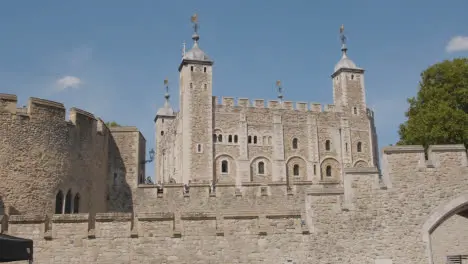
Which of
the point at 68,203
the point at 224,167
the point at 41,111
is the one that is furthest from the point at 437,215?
the point at 224,167

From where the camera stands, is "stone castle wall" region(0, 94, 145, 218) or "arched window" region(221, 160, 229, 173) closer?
"stone castle wall" region(0, 94, 145, 218)

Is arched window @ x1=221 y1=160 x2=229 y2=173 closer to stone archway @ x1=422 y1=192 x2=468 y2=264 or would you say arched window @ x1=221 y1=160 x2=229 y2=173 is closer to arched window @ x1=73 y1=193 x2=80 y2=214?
arched window @ x1=73 y1=193 x2=80 y2=214

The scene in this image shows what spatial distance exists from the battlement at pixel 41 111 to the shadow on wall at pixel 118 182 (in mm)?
2222

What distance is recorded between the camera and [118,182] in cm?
1767

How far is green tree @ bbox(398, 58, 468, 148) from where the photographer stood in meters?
22.1

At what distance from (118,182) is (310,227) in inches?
334

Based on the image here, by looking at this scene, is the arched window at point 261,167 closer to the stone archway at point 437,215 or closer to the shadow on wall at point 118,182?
the shadow on wall at point 118,182

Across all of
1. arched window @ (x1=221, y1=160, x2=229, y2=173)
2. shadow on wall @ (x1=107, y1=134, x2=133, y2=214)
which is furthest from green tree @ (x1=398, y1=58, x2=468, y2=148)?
arched window @ (x1=221, y1=160, x2=229, y2=173)

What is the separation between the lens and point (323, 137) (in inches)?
2105

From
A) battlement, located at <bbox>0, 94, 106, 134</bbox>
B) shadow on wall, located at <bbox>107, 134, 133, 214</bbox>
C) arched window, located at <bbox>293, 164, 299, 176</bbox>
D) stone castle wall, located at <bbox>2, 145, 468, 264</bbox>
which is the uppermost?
arched window, located at <bbox>293, 164, 299, 176</bbox>

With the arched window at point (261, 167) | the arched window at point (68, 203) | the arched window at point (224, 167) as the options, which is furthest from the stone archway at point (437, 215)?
the arched window at point (261, 167)

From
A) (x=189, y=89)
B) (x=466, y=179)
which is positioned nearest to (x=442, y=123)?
(x=466, y=179)

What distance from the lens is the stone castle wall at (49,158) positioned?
13.7m

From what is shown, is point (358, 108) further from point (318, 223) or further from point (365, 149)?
point (318, 223)
